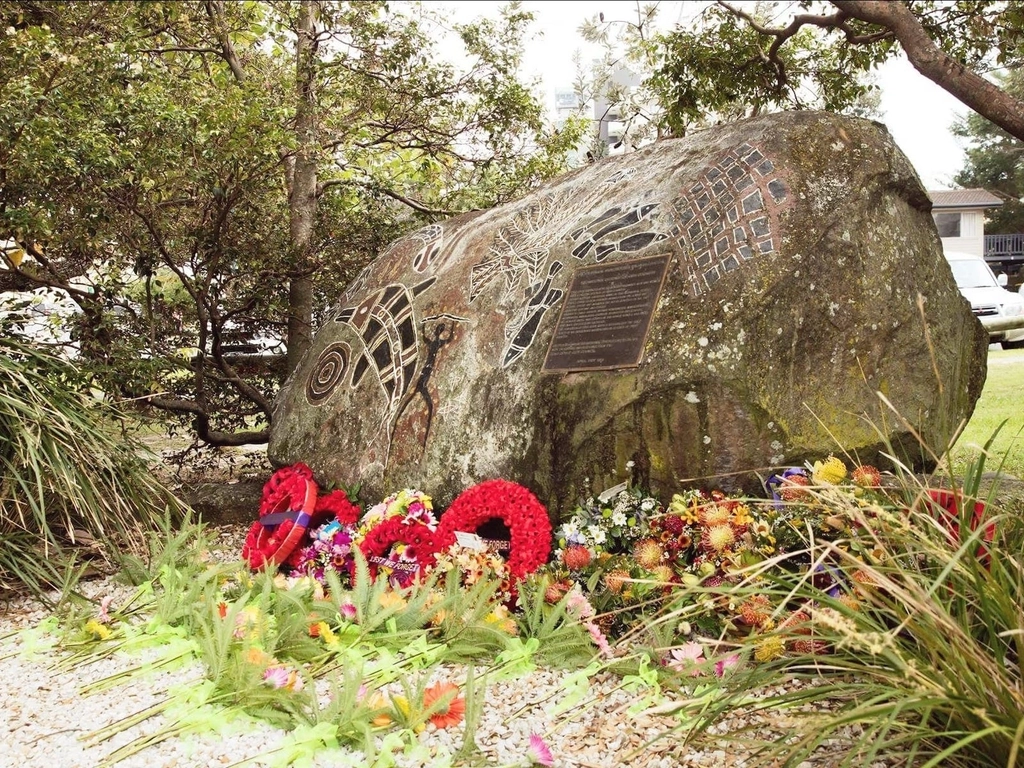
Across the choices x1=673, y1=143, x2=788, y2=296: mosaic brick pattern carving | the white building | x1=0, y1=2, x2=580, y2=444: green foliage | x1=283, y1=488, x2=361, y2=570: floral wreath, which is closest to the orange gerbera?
x1=283, y1=488, x2=361, y2=570: floral wreath

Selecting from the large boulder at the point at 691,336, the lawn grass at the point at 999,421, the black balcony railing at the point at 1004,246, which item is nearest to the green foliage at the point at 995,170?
the black balcony railing at the point at 1004,246

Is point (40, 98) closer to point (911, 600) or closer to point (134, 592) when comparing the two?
point (134, 592)

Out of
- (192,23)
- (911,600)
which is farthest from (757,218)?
(192,23)

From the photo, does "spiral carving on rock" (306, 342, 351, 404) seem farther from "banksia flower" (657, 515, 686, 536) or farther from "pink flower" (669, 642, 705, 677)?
"pink flower" (669, 642, 705, 677)

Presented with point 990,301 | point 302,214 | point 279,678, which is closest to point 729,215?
point 279,678

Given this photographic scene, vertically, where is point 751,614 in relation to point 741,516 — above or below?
below

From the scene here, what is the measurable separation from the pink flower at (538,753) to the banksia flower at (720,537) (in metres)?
1.33

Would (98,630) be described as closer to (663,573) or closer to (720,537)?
(663,573)

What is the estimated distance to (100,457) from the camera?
4.69 meters

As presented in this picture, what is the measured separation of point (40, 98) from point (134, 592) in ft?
9.25

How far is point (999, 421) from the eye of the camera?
7.43 meters

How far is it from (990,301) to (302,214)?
10.7 metres

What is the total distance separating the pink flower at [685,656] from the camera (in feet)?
10.2

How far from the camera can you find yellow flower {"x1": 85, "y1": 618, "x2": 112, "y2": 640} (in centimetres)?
381
